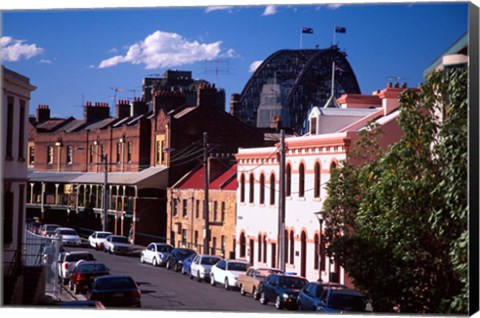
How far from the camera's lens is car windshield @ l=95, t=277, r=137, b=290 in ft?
93.6

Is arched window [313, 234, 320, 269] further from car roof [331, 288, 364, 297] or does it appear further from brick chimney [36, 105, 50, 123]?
brick chimney [36, 105, 50, 123]

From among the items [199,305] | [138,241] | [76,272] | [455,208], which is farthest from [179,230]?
[455,208]

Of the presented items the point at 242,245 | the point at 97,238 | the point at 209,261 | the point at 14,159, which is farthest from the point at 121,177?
the point at 242,245

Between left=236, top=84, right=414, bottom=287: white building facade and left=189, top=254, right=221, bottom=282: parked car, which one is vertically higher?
left=236, top=84, right=414, bottom=287: white building facade

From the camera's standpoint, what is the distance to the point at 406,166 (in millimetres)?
23953

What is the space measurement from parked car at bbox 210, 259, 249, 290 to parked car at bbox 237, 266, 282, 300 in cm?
23

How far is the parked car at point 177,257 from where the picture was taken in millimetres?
32397

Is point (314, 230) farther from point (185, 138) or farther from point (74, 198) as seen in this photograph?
point (74, 198)

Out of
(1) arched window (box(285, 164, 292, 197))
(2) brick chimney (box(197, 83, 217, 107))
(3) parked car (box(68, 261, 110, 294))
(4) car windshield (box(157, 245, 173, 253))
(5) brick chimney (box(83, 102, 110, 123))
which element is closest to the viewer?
(5) brick chimney (box(83, 102, 110, 123))

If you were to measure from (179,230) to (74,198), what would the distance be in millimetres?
3589

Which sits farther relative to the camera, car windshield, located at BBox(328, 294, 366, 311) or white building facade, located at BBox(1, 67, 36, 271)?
white building facade, located at BBox(1, 67, 36, 271)

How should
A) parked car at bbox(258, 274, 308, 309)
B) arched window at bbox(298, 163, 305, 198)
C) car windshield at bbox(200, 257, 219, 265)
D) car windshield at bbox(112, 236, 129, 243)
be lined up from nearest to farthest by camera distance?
parked car at bbox(258, 274, 308, 309)
car windshield at bbox(112, 236, 129, 243)
car windshield at bbox(200, 257, 219, 265)
arched window at bbox(298, 163, 305, 198)

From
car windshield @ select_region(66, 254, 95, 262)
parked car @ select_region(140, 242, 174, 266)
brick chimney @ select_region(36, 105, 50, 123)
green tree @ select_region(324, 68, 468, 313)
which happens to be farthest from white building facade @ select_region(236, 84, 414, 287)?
brick chimney @ select_region(36, 105, 50, 123)

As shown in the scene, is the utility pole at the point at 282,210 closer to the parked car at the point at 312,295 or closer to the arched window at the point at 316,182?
the arched window at the point at 316,182
